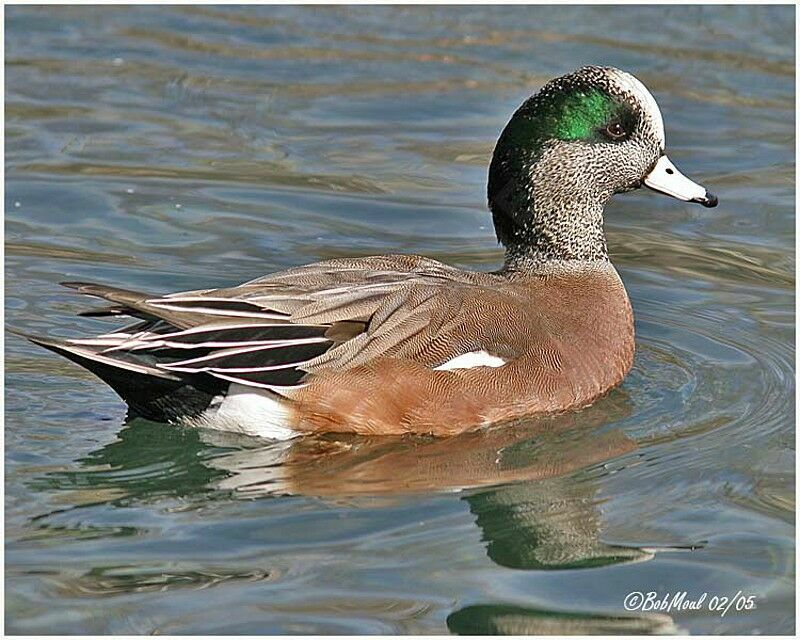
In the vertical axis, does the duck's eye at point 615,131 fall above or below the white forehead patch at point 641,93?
below

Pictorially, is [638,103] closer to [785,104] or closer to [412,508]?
[412,508]

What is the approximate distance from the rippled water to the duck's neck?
0.58 m

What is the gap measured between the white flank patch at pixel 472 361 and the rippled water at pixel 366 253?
0.26m

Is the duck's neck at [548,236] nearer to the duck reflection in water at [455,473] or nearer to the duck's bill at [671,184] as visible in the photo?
the duck's bill at [671,184]

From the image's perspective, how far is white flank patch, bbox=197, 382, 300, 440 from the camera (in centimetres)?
588

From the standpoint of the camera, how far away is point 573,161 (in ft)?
22.0

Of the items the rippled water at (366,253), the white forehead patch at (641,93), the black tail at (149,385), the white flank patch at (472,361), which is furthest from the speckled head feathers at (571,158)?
the black tail at (149,385)

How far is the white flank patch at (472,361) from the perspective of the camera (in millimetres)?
5988

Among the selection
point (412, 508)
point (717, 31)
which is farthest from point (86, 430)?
point (717, 31)

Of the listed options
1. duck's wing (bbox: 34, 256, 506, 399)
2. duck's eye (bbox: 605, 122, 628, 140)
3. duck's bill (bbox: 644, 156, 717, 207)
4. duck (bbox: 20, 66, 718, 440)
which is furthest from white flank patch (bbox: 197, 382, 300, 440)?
duck's bill (bbox: 644, 156, 717, 207)

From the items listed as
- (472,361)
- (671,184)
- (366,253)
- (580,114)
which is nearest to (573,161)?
(580,114)

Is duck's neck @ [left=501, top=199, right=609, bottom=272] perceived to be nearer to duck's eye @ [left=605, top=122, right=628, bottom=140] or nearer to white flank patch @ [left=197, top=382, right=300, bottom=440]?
duck's eye @ [left=605, top=122, right=628, bottom=140]

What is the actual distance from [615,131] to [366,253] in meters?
1.83

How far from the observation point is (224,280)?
7.72 metres
